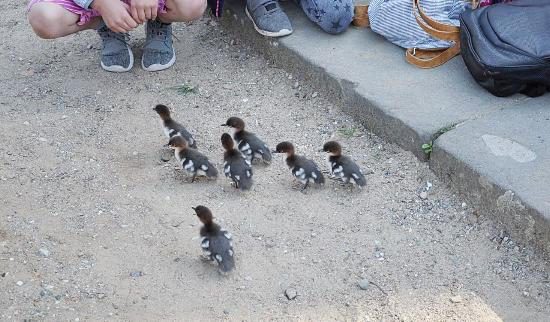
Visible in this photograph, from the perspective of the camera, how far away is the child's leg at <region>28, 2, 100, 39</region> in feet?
17.1

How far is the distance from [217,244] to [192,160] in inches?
30.7

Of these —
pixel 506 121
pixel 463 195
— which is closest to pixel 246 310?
pixel 463 195

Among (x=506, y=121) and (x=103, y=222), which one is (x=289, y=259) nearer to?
(x=103, y=222)

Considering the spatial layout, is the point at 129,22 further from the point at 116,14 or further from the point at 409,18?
the point at 409,18

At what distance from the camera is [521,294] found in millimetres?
3754

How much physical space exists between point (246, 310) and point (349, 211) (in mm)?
902

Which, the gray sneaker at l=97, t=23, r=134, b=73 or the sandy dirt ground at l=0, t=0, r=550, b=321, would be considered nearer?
the sandy dirt ground at l=0, t=0, r=550, b=321

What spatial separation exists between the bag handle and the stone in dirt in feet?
6.22

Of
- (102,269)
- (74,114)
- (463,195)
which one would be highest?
(463,195)

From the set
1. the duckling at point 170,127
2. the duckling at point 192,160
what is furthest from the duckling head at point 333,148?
the duckling at point 170,127

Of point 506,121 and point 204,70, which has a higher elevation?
point 506,121

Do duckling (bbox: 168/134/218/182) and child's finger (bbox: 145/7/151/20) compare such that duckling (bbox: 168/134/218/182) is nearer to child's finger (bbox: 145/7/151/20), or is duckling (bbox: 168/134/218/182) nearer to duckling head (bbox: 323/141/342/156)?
duckling head (bbox: 323/141/342/156)

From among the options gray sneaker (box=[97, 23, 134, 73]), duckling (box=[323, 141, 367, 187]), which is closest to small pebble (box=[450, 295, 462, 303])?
duckling (box=[323, 141, 367, 187])

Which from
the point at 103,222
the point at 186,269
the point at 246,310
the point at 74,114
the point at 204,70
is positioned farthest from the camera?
the point at 204,70
